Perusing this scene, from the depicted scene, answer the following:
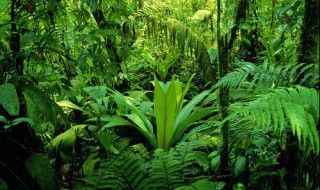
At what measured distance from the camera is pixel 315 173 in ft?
3.97

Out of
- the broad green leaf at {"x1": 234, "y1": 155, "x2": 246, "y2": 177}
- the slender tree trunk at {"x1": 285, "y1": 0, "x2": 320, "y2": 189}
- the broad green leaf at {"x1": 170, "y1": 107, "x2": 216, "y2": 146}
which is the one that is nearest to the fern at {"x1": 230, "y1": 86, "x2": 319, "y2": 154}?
the slender tree trunk at {"x1": 285, "y1": 0, "x2": 320, "y2": 189}

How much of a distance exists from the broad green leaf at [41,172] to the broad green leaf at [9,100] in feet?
1.65

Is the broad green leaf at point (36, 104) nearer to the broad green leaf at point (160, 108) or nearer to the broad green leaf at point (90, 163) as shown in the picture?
the broad green leaf at point (90, 163)

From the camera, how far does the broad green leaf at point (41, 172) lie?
1479 millimetres

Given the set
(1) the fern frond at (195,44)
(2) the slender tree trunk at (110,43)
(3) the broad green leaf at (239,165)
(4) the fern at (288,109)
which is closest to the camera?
(4) the fern at (288,109)

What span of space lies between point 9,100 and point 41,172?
53 cm

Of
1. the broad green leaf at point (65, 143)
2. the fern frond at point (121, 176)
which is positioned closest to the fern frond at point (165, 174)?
the fern frond at point (121, 176)

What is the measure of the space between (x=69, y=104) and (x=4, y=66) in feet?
5.39

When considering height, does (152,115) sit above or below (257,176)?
below

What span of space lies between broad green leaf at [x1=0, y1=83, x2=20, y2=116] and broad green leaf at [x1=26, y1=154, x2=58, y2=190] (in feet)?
1.65

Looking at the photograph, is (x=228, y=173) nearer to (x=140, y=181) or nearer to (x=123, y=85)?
(x=140, y=181)

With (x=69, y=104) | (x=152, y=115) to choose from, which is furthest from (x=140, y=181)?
(x=69, y=104)

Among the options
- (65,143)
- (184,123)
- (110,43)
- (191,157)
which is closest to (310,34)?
(191,157)

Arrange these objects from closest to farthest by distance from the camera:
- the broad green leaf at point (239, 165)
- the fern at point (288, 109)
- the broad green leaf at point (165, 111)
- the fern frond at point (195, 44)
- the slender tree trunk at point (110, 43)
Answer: the fern at point (288, 109)
the broad green leaf at point (239, 165)
the slender tree trunk at point (110, 43)
the fern frond at point (195, 44)
the broad green leaf at point (165, 111)
